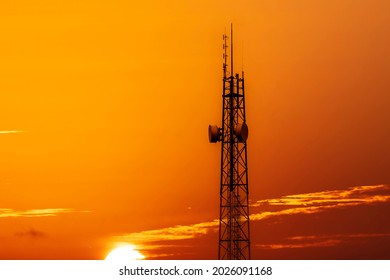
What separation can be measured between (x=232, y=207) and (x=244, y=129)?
3580 millimetres

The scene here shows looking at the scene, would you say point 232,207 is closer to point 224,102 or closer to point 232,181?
point 232,181

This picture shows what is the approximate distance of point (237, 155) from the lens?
4144 cm

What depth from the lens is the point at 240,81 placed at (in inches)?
1617

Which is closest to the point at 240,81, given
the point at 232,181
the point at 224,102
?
the point at 224,102
